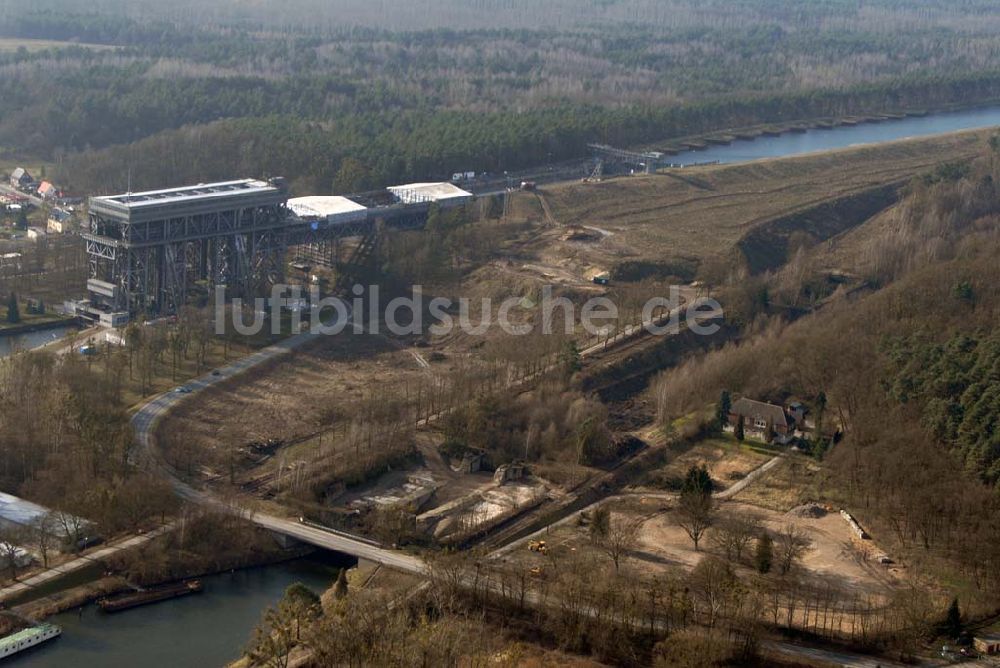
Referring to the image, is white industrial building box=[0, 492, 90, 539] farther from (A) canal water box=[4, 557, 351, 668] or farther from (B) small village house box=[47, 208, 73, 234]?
(B) small village house box=[47, 208, 73, 234]

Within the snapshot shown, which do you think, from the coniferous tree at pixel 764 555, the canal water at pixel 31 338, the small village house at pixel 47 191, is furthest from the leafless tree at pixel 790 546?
the small village house at pixel 47 191

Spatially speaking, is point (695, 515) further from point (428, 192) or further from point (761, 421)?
point (428, 192)

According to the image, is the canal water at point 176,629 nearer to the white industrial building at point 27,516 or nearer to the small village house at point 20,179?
the white industrial building at point 27,516

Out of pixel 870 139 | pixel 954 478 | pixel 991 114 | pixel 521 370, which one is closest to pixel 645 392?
pixel 521 370

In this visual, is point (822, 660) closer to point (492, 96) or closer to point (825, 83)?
point (492, 96)

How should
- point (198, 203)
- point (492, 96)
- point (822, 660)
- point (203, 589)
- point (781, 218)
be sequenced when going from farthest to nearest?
point (492, 96), point (781, 218), point (198, 203), point (203, 589), point (822, 660)

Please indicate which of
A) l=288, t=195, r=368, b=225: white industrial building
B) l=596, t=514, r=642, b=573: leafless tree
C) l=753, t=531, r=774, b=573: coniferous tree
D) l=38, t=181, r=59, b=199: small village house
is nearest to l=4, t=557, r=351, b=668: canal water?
l=596, t=514, r=642, b=573: leafless tree

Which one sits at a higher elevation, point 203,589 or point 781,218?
point 781,218
